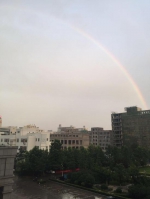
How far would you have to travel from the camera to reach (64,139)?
6262 centimetres

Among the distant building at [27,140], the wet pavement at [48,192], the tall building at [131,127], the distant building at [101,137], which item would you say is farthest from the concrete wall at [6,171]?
the distant building at [101,137]

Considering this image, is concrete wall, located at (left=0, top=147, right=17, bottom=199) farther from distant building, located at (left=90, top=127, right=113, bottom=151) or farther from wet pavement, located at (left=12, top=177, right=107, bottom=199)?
distant building, located at (left=90, top=127, right=113, bottom=151)

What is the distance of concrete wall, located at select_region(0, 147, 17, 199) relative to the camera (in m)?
14.0

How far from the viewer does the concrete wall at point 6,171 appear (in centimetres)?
1398

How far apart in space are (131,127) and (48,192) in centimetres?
4820

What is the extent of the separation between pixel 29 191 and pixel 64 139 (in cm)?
3778

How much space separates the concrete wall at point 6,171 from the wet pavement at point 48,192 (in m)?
9.33

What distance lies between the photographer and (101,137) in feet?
245

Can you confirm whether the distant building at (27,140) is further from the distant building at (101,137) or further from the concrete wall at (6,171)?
the concrete wall at (6,171)

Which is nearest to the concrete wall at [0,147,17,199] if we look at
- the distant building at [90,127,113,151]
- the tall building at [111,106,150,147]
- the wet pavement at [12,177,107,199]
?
the wet pavement at [12,177,107,199]

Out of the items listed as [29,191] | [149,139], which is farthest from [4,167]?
[149,139]

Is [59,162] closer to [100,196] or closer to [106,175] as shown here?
[106,175]

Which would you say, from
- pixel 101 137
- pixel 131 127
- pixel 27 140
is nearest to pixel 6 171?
pixel 27 140

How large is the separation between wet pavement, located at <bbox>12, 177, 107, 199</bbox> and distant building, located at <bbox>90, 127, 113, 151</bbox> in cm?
4576
